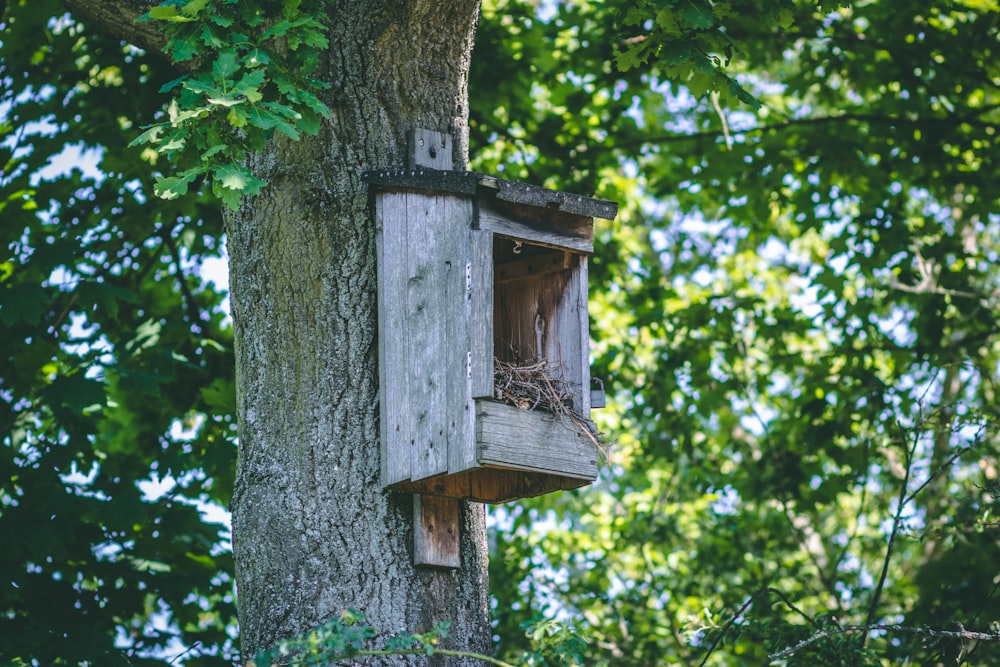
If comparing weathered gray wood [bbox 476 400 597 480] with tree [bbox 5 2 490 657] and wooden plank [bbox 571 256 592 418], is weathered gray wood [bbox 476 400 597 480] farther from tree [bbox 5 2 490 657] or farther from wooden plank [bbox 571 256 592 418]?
tree [bbox 5 2 490 657]

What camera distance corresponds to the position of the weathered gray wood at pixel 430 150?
361 cm

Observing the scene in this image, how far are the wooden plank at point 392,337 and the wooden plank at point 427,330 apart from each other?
0.02 metres

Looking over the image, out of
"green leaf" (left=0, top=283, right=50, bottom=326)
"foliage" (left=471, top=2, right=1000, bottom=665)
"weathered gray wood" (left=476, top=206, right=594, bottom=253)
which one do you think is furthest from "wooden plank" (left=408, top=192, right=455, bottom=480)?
"foliage" (left=471, top=2, right=1000, bottom=665)

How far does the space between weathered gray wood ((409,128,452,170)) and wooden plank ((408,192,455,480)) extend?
0.68 feet

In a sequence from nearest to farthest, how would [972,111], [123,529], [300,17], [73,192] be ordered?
[300,17] → [123,529] → [73,192] → [972,111]

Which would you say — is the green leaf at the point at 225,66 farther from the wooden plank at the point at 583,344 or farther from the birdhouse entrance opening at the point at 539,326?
the wooden plank at the point at 583,344

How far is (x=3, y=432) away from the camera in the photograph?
556 centimetres

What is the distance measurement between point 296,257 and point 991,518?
3.38 metres

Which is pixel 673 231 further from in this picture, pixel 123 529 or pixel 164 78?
pixel 123 529

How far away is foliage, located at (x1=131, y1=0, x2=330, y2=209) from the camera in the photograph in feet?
10.3

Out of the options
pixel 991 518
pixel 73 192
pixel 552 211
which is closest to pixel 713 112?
pixel 991 518

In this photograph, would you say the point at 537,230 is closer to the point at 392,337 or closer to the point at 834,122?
the point at 392,337

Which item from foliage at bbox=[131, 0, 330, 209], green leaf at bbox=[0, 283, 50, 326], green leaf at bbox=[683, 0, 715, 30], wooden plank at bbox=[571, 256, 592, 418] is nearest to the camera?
foliage at bbox=[131, 0, 330, 209]

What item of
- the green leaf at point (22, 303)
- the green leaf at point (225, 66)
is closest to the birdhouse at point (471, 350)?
the green leaf at point (225, 66)
